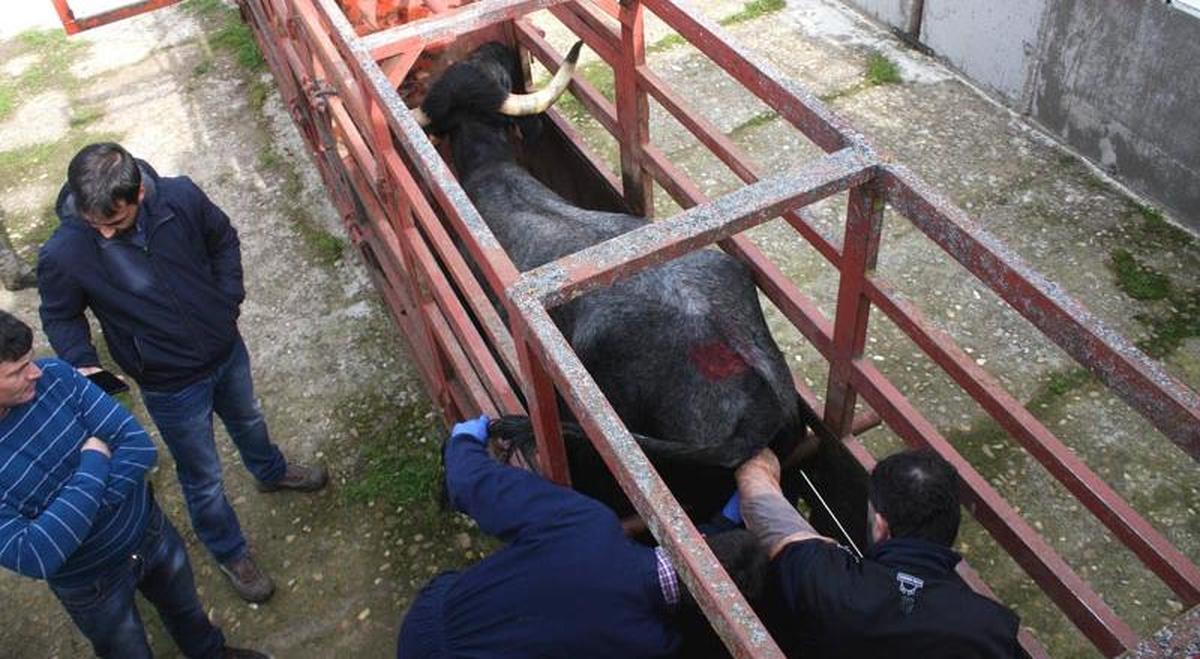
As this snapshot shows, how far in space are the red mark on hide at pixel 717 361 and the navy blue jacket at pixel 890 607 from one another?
0.84 meters

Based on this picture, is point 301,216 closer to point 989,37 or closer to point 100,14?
point 100,14

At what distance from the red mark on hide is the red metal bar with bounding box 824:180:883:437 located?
1.02 feet

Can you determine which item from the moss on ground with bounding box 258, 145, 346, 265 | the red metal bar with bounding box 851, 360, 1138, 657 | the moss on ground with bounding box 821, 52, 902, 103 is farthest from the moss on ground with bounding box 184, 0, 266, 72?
the red metal bar with bounding box 851, 360, 1138, 657

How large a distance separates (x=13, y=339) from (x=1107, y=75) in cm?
548

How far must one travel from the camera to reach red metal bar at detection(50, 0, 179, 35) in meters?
5.75

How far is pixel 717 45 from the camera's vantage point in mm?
3273

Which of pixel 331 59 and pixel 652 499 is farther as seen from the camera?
pixel 331 59

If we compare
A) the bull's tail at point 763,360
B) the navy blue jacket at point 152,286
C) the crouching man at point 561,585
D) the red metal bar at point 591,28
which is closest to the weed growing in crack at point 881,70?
the red metal bar at point 591,28

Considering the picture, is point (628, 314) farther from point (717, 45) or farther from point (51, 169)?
point (51, 169)

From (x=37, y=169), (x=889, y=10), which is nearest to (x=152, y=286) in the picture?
(x=37, y=169)

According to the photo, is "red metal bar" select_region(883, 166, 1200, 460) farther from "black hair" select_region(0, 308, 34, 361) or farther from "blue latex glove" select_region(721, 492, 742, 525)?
"black hair" select_region(0, 308, 34, 361)

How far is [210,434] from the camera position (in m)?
3.79

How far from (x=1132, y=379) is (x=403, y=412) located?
3458 mm

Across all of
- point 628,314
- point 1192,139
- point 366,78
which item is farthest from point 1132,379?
point 1192,139
